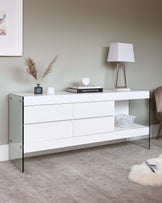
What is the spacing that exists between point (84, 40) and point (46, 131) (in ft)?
4.36

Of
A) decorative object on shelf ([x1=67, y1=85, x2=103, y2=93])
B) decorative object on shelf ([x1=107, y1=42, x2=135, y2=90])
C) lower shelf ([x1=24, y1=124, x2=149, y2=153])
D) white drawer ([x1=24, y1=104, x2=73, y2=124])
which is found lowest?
lower shelf ([x1=24, y1=124, x2=149, y2=153])

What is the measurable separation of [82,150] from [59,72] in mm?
1014

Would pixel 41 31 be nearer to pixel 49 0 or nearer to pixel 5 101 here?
pixel 49 0

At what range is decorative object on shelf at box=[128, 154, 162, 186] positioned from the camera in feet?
8.91

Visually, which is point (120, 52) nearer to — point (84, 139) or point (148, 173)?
point (84, 139)

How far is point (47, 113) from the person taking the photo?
3.15 meters

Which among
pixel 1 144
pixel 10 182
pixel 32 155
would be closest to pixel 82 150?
pixel 32 155

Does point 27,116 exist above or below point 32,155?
above

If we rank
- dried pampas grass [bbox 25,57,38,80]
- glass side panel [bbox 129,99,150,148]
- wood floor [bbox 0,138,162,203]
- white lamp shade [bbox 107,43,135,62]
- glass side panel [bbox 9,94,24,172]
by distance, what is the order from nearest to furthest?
wood floor [bbox 0,138,162,203]
glass side panel [bbox 9,94,24,172]
dried pampas grass [bbox 25,57,38,80]
white lamp shade [bbox 107,43,135,62]
glass side panel [bbox 129,99,150,148]

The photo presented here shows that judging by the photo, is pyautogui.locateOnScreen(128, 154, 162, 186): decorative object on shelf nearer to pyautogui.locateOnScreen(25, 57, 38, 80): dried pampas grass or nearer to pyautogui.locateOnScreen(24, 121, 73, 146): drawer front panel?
pyautogui.locateOnScreen(24, 121, 73, 146): drawer front panel

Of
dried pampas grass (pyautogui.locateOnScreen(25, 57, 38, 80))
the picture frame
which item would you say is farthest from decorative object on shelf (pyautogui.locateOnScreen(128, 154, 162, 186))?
the picture frame

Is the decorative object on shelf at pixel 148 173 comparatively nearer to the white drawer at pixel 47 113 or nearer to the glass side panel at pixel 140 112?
the white drawer at pixel 47 113

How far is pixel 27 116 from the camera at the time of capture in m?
3.04

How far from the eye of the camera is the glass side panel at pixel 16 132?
9.97ft
